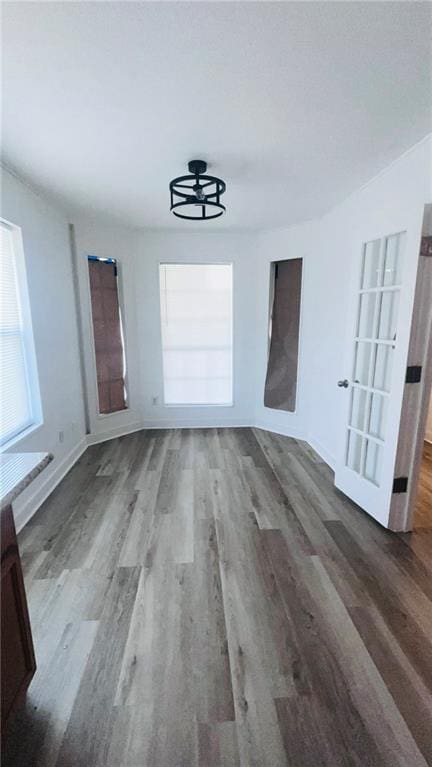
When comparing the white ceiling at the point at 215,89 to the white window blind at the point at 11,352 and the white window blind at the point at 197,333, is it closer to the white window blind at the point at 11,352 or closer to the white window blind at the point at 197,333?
the white window blind at the point at 11,352

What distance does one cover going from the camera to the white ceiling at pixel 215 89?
1.13 m

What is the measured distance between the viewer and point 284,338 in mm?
3998

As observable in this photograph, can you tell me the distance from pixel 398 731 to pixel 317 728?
0.98 feet

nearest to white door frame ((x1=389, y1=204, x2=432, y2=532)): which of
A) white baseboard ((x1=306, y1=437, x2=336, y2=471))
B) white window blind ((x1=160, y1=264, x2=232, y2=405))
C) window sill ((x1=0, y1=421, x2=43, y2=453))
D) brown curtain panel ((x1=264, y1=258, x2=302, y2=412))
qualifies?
white baseboard ((x1=306, y1=437, x2=336, y2=471))

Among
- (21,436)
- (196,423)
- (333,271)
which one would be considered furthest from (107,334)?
(333,271)

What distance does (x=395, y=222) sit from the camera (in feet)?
6.89

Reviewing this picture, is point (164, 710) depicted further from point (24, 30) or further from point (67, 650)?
point (24, 30)

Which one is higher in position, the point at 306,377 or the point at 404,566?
the point at 306,377

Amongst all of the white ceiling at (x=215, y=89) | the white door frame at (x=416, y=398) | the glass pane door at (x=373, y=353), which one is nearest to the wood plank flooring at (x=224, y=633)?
the white door frame at (x=416, y=398)

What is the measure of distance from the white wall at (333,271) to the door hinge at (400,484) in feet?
2.27

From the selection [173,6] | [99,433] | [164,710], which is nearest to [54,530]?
[164,710]

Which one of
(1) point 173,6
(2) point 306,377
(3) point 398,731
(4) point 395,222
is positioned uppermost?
(1) point 173,6

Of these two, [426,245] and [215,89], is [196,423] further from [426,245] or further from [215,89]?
[215,89]

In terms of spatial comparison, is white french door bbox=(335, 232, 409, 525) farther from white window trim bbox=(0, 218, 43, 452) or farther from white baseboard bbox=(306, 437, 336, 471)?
white window trim bbox=(0, 218, 43, 452)
